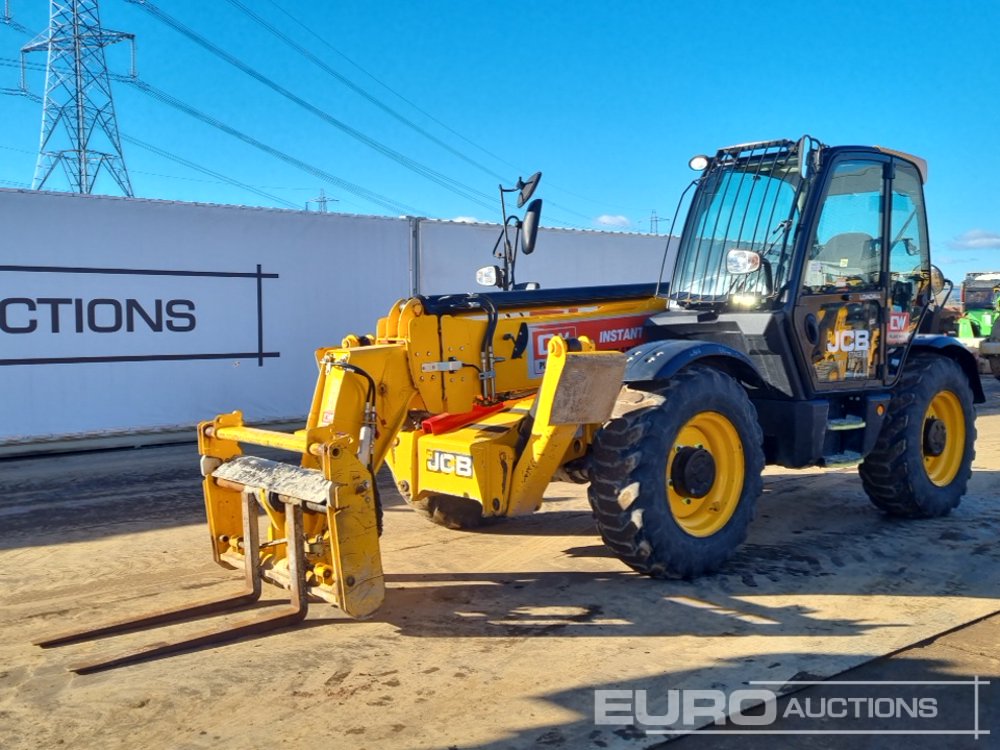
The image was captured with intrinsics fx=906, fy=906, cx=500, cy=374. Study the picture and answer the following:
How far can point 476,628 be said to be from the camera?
4340 millimetres

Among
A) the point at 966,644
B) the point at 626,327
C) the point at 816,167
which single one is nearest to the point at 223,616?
the point at 626,327

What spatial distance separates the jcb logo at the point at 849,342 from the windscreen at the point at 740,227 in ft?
2.02

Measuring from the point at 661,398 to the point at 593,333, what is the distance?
1.07m

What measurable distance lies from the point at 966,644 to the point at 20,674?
4.16 m

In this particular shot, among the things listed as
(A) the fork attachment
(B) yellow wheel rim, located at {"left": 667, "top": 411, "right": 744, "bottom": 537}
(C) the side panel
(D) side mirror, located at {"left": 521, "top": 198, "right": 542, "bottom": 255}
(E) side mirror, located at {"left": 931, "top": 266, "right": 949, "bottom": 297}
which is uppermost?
(D) side mirror, located at {"left": 521, "top": 198, "right": 542, "bottom": 255}

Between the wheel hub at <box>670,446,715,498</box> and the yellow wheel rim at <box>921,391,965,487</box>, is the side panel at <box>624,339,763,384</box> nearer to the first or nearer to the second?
the wheel hub at <box>670,446,715,498</box>

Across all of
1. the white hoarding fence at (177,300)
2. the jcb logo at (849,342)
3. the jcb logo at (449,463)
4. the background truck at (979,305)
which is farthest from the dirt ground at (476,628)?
the background truck at (979,305)

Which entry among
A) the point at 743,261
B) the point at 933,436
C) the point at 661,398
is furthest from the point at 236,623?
the point at 933,436

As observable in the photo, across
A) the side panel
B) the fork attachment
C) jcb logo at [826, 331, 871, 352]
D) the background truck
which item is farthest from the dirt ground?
the background truck

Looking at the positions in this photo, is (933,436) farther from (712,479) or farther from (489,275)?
(489,275)

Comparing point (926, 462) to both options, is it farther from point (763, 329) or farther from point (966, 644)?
point (966, 644)

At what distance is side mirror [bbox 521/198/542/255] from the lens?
5414 millimetres

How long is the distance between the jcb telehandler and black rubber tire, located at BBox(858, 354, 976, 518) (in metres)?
0.02

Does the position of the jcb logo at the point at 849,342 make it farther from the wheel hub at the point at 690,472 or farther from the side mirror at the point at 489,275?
the side mirror at the point at 489,275
